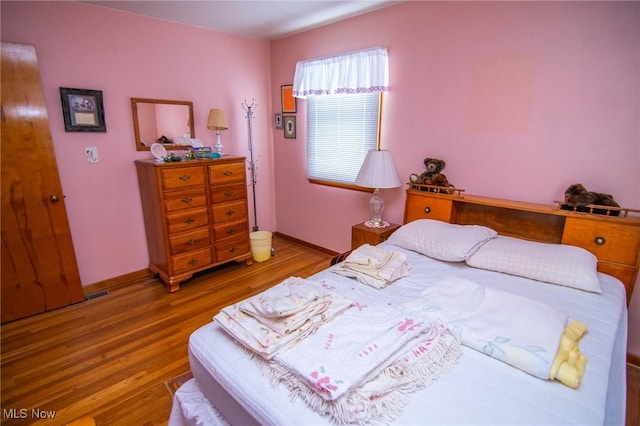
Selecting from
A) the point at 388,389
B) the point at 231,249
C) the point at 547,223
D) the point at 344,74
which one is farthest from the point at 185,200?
the point at 547,223

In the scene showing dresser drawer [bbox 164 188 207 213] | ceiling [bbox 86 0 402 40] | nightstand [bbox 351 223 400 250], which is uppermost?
ceiling [bbox 86 0 402 40]

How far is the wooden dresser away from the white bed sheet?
161 centimetres

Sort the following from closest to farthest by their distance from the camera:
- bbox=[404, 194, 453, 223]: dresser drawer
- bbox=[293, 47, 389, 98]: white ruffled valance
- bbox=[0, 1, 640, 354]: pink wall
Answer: bbox=[0, 1, 640, 354]: pink wall
bbox=[404, 194, 453, 223]: dresser drawer
bbox=[293, 47, 389, 98]: white ruffled valance

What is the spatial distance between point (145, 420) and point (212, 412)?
610mm

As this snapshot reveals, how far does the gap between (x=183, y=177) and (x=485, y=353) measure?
248 centimetres

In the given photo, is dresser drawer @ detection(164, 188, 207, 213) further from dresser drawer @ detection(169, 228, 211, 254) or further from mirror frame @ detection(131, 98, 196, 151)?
mirror frame @ detection(131, 98, 196, 151)

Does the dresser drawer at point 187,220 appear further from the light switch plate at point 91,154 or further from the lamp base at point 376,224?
the lamp base at point 376,224

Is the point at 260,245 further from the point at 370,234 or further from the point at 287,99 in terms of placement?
the point at 287,99

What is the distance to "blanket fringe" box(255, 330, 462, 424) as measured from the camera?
2.90 ft

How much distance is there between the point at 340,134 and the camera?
316 centimetres

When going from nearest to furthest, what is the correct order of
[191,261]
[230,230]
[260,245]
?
[191,261]
[230,230]
[260,245]

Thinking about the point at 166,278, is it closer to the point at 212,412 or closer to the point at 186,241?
the point at 186,241

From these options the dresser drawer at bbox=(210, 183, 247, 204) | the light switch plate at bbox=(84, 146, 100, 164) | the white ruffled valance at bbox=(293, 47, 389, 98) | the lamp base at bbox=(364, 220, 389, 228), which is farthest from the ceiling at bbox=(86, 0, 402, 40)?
the lamp base at bbox=(364, 220, 389, 228)

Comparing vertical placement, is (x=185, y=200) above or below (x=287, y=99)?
below
